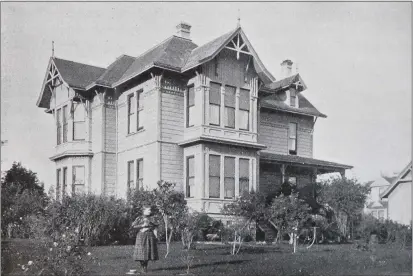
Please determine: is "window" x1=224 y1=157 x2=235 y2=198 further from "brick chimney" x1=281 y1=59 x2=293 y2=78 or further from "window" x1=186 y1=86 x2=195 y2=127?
"brick chimney" x1=281 y1=59 x2=293 y2=78

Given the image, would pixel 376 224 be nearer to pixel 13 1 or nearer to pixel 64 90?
pixel 13 1

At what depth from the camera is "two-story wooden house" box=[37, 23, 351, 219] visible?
20109mm

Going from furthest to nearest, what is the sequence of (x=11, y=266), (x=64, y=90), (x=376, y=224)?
(x=64, y=90) < (x=376, y=224) < (x=11, y=266)

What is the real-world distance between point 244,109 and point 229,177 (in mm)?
2989

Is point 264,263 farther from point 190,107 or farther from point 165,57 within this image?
point 165,57

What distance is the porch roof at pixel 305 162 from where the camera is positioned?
23.4 meters

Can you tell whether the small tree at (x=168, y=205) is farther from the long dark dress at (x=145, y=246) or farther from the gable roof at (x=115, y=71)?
the gable roof at (x=115, y=71)

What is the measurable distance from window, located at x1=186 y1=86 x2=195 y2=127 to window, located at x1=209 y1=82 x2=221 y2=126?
0.82 meters

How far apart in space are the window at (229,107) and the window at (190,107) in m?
1.37

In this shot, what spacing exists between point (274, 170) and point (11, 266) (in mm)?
16223

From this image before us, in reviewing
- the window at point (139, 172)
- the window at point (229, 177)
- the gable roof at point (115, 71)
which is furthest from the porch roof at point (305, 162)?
the gable roof at point (115, 71)

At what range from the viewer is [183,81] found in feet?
68.8

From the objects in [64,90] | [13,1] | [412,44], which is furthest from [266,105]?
[13,1]

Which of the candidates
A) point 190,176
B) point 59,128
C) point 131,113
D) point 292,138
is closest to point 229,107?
point 190,176
